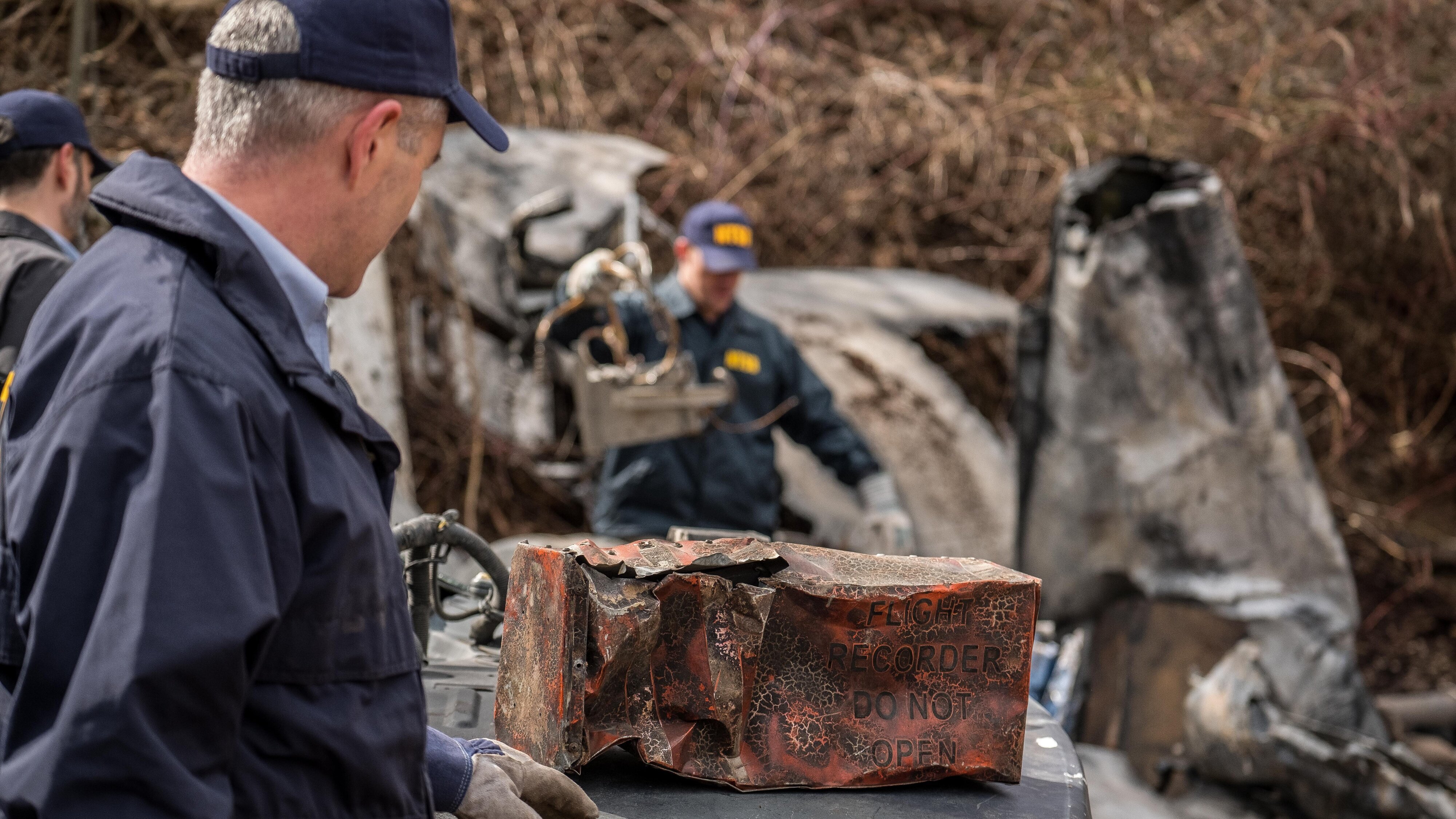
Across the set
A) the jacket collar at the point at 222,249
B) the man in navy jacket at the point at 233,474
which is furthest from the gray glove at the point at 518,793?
the jacket collar at the point at 222,249

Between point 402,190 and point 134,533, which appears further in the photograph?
point 402,190

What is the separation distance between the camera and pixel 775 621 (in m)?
1.29

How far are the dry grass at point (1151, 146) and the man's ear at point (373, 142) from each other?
4.42 meters

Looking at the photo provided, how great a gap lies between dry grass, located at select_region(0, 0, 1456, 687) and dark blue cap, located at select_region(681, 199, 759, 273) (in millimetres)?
2129

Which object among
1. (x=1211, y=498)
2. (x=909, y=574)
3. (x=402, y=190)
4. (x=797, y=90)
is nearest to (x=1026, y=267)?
(x=797, y=90)

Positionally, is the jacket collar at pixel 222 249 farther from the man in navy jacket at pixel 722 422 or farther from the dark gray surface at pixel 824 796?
the man in navy jacket at pixel 722 422

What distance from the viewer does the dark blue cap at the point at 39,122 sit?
2.19m

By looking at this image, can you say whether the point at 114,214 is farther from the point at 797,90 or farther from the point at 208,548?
the point at 797,90

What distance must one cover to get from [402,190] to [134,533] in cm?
36

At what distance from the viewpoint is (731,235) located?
10.6ft

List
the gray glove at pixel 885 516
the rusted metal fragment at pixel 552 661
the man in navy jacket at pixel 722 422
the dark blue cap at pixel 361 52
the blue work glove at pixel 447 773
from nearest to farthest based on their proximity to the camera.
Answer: the dark blue cap at pixel 361 52
the blue work glove at pixel 447 773
the rusted metal fragment at pixel 552 661
the man in navy jacket at pixel 722 422
the gray glove at pixel 885 516

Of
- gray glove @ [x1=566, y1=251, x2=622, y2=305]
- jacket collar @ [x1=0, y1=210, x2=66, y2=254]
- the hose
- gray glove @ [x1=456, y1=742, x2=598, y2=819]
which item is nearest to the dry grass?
gray glove @ [x1=566, y1=251, x2=622, y2=305]

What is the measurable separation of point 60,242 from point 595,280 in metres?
1.15

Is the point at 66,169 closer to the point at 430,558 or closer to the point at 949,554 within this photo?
the point at 430,558
